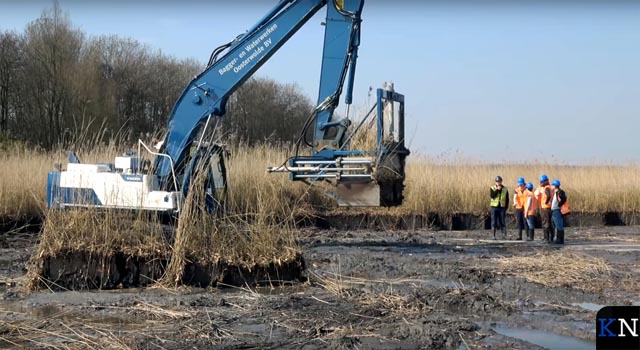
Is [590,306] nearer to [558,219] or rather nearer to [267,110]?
→ [558,219]

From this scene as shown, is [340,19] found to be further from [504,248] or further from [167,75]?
[167,75]

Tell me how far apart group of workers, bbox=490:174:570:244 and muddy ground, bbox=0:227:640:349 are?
471 cm

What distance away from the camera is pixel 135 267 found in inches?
365

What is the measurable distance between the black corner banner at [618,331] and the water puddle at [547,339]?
1074 mm

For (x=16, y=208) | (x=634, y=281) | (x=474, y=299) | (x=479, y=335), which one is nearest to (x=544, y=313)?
(x=474, y=299)

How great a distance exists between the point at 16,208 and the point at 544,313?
13.1 metres

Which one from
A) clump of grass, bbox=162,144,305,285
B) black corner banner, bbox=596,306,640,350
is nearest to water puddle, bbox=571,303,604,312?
black corner banner, bbox=596,306,640,350

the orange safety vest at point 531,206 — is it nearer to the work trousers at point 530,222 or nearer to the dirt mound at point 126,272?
the work trousers at point 530,222

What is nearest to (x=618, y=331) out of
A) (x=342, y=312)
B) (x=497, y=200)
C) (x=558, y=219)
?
(x=342, y=312)

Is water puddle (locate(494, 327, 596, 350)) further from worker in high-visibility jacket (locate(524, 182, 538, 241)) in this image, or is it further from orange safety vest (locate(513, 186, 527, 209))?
orange safety vest (locate(513, 186, 527, 209))

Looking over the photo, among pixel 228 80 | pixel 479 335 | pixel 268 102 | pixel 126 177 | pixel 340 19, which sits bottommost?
pixel 479 335

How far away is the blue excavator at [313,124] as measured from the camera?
39.0ft

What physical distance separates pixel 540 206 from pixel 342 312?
34.3 ft

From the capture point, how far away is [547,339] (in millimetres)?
6613
